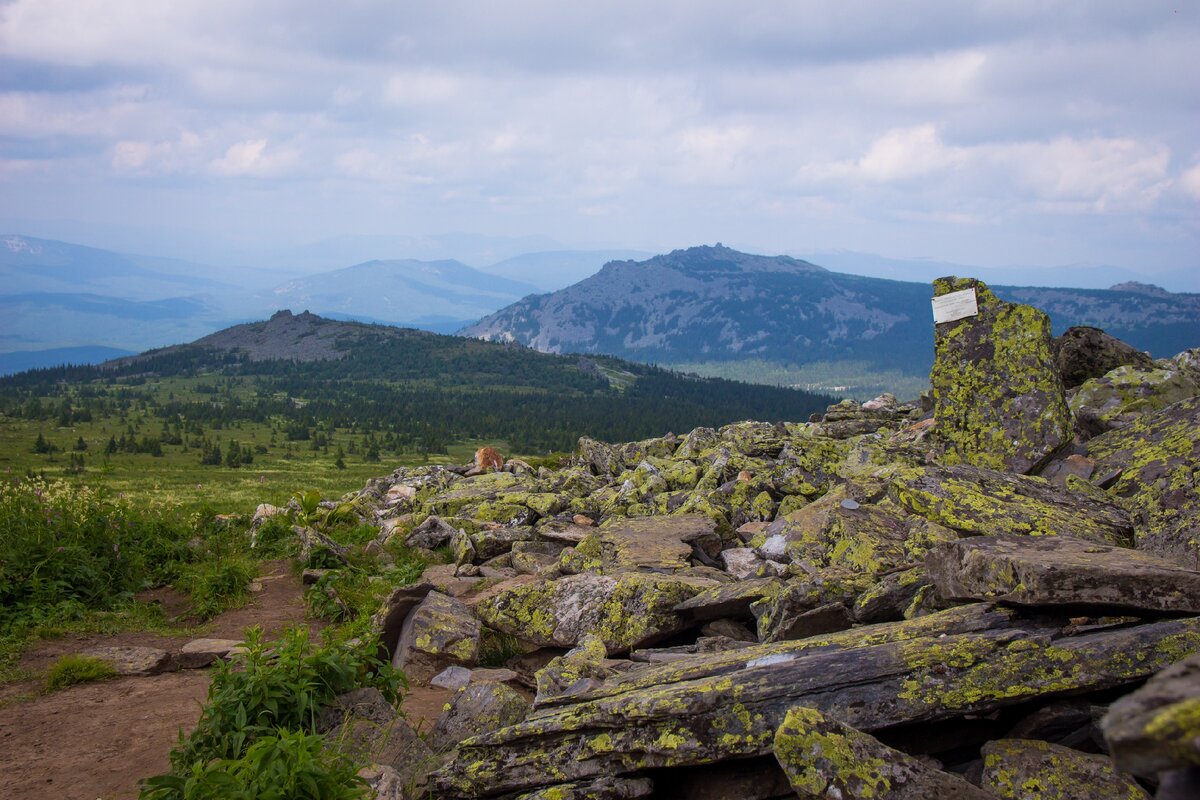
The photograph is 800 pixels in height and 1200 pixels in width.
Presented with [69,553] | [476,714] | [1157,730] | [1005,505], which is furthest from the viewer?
[69,553]

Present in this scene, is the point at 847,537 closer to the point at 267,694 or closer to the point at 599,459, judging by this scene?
the point at 267,694

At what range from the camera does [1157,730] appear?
10.2ft

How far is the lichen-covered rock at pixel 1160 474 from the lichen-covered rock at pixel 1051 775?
14.1 feet

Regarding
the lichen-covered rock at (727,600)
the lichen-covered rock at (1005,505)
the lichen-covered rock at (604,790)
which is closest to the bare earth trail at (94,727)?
the lichen-covered rock at (604,790)

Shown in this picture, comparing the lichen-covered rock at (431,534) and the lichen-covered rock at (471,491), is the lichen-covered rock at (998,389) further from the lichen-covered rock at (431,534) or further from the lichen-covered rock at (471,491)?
the lichen-covered rock at (471,491)

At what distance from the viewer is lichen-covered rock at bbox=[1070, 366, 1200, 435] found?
1691 centimetres

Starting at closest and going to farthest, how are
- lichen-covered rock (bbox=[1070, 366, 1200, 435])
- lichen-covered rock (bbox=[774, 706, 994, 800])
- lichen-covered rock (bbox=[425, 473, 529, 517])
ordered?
lichen-covered rock (bbox=[774, 706, 994, 800]) → lichen-covered rock (bbox=[1070, 366, 1200, 435]) → lichen-covered rock (bbox=[425, 473, 529, 517])

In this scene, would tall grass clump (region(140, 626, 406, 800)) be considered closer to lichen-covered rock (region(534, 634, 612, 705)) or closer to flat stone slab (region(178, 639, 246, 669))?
lichen-covered rock (region(534, 634, 612, 705))

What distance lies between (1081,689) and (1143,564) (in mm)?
1749

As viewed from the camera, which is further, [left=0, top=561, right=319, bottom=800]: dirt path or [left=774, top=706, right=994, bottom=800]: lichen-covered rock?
[left=0, top=561, right=319, bottom=800]: dirt path

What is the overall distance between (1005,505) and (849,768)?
725 cm

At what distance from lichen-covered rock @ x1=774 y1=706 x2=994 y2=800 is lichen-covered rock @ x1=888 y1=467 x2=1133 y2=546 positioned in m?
5.90

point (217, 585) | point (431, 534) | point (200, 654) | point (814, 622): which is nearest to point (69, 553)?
point (217, 585)

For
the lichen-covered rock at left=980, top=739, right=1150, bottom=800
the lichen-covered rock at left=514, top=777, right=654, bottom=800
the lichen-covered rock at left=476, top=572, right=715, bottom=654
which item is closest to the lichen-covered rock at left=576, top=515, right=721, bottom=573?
the lichen-covered rock at left=476, top=572, right=715, bottom=654
